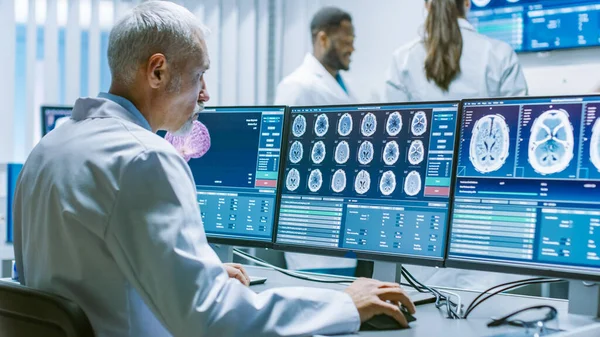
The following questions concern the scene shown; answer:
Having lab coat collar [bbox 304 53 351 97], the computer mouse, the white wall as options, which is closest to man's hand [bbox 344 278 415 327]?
the computer mouse

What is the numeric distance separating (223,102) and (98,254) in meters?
3.25

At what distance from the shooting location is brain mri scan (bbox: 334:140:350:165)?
1.76 meters

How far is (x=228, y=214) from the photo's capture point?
6.25 feet

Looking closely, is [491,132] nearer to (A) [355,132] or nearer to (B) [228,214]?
(A) [355,132]

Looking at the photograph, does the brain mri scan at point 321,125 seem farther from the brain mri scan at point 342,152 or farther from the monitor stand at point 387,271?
the monitor stand at point 387,271

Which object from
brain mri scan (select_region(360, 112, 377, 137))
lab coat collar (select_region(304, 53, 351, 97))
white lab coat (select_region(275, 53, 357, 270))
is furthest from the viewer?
lab coat collar (select_region(304, 53, 351, 97))

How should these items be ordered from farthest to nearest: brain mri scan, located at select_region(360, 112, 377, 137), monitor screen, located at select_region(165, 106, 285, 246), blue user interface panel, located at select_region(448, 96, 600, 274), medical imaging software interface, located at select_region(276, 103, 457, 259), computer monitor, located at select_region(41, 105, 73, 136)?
1. computer monitor, located at select_region(41, 105, 73, 136)
2. monitor screen, located at select_region(165, 106, 285, 246)
3. brain mri scan, located at select_region(360, 112, 377, 137)
4. medical imaging software interface, located at select_region(276, 103, 457, 259)
5. blue user interface panel, located at select_region(448, 96, 600, 274)

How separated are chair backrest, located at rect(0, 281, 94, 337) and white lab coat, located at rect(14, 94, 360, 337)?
0.08 m

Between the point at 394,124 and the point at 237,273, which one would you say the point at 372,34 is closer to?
the point at 394,124

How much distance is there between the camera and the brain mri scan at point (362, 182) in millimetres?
1719

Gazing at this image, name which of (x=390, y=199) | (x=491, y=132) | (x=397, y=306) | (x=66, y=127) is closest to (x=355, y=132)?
(x=390, y=199)

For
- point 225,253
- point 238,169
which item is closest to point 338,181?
point 238,169

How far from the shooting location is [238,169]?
6.27ft

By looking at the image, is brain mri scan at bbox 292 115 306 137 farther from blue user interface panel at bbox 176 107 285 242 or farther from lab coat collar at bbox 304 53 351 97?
lab coat collar at bbox 304 53 351 97
